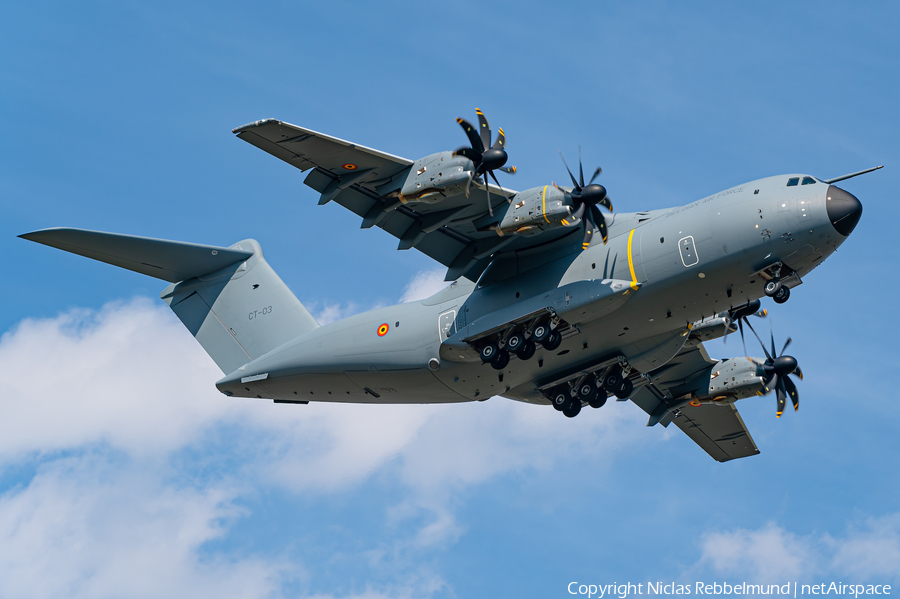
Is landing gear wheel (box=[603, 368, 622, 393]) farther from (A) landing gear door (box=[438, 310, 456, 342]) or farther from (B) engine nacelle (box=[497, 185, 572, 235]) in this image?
(B) engine nacelle (box=[497, 185, 572, 235])

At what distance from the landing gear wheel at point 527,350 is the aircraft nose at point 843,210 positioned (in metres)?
5.75

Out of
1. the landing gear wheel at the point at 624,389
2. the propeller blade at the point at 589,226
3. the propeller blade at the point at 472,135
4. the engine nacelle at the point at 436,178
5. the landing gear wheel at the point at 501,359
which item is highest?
the propeller blade at the point at 472,135

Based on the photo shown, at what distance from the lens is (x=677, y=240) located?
700 inches

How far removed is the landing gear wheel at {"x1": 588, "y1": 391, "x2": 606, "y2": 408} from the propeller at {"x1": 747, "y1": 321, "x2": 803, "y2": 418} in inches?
158

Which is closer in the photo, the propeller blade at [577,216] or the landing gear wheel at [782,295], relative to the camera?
the landing gear wheel at [782,295]

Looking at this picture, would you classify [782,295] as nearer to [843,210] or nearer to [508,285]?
[843,210]

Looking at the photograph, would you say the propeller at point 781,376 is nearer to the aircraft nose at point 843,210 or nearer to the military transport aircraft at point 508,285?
the military transport aircraft at point 508,285

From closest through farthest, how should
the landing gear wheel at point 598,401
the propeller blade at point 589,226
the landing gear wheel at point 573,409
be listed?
the propeller blade at point 589,226 < the landing gear wheel at point 598,401 < the landing gear wheel at point 573,409

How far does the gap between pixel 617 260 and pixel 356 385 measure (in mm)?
6160

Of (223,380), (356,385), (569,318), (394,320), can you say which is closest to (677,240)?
(569,318)

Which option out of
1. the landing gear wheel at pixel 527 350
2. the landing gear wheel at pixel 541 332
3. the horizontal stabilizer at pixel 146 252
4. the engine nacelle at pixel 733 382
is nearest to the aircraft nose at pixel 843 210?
the landing gear wheel at pixel 541 332

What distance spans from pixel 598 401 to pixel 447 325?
3.81 metres

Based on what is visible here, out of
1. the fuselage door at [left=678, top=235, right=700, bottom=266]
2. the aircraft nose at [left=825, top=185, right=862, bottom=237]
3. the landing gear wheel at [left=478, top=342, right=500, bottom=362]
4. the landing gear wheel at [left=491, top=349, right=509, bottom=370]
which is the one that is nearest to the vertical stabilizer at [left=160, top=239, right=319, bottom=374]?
the landing gear wheel at [left=478, top=342, right=500, bottom=362]

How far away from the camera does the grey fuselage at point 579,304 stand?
17.3 m
